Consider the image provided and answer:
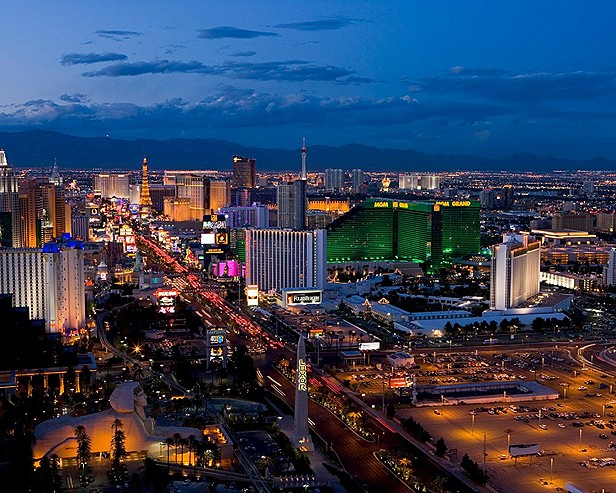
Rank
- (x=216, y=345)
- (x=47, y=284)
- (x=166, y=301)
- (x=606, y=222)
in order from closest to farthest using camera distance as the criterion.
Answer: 1. (x=216, y=345)
2. (x=47, y=284)
3. (x=166, y=301)
4. (x=606, y=222)

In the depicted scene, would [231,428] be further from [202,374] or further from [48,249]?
A: [48,249]

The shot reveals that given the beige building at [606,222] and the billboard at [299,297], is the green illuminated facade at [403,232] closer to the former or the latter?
the billboard at [299,297]

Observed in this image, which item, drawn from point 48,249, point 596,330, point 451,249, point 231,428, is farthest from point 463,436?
point 451,249

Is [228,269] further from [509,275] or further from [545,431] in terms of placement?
[545,431]

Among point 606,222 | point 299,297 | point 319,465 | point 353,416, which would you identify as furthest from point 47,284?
point 606,222

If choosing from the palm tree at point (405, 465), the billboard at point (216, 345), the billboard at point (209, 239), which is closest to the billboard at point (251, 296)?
the billboard at point (216, 345)

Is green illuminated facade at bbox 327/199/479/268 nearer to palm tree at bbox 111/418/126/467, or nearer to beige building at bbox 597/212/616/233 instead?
beige building at bbox 597/212/616/233
